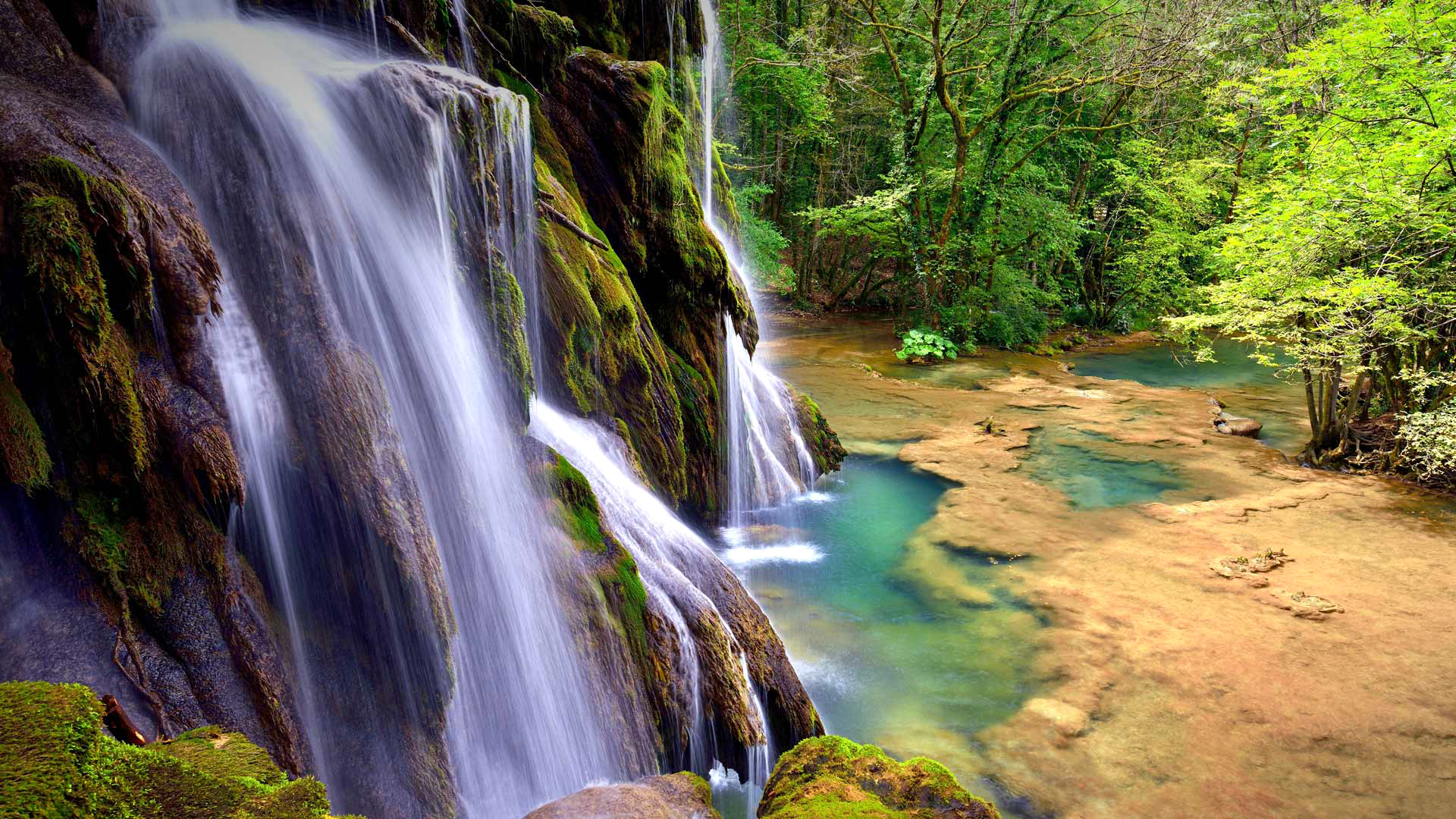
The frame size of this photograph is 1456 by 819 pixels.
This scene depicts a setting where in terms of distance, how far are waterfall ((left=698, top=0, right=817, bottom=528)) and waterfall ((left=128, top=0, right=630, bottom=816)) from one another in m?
4.68

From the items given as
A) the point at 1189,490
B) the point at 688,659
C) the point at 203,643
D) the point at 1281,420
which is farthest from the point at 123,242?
the point at 1281,420

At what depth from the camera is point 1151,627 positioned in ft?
23.2

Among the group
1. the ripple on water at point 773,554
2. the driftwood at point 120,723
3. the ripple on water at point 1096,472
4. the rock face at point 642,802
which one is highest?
the driftwood at point 120,723

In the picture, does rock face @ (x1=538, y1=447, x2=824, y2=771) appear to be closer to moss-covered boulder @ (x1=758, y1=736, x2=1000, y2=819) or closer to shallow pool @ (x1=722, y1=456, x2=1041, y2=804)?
shallow pool @ (x1=722, y1=456, x2=1041, y2=804)

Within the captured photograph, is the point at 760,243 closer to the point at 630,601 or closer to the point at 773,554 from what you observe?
the point at 773,554

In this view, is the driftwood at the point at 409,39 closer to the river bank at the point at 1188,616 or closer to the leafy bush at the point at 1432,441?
the river bank at the point at 1188,616

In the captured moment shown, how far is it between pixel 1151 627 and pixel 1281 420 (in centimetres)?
973

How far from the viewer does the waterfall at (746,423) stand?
9445 millimetres

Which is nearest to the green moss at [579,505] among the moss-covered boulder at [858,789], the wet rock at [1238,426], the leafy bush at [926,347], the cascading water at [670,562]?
the cascading water at [670,562]

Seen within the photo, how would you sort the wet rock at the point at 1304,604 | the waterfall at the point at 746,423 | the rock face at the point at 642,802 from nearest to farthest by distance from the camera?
1. the rock face at the point at 642,802
2. the wet rock at the point at 1304,604
3. the waterfall at the point at 746,423

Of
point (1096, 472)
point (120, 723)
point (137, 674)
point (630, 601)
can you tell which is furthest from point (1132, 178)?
point (120, 723)

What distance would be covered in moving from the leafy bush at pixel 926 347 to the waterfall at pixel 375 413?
15.4 metres

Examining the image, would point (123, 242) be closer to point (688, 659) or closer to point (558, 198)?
point (688, 659)

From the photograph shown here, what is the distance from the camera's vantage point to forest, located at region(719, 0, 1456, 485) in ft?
28.1
